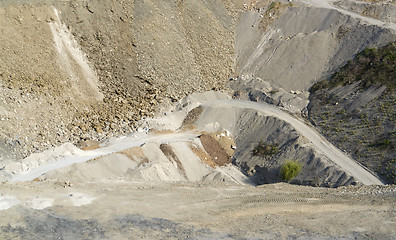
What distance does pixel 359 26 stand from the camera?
140 feet

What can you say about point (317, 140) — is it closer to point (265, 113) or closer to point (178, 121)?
point (265, 113)

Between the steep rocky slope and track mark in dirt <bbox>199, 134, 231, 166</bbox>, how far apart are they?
9.53 metres

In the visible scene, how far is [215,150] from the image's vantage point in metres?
36.5

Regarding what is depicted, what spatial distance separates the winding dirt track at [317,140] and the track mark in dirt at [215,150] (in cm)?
522

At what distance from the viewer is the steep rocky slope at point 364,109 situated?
3188 cm

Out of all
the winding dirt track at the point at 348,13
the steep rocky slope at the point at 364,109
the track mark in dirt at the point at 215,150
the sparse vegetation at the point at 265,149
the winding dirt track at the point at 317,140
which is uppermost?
the winding dirt track at the point at 348,13

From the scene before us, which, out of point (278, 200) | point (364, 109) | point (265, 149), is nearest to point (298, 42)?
point (364, 109)

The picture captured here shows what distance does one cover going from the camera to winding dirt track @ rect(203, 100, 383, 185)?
101ft

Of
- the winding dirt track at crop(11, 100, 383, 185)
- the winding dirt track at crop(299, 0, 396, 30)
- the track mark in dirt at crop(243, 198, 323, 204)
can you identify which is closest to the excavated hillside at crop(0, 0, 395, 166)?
the winding dirt track at crop(299, 0, 396, 30)

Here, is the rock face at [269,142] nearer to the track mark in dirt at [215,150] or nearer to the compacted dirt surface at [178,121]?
the compacted dirt surface at [178,121]

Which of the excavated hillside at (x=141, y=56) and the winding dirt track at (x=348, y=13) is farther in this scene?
the winding dirt track at (x=348, y=13)

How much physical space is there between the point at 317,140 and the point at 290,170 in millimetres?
5349

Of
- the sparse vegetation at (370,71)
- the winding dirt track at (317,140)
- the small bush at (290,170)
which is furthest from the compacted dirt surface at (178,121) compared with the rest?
the sparse vegetation at (370,71)

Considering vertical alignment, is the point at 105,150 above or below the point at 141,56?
below
